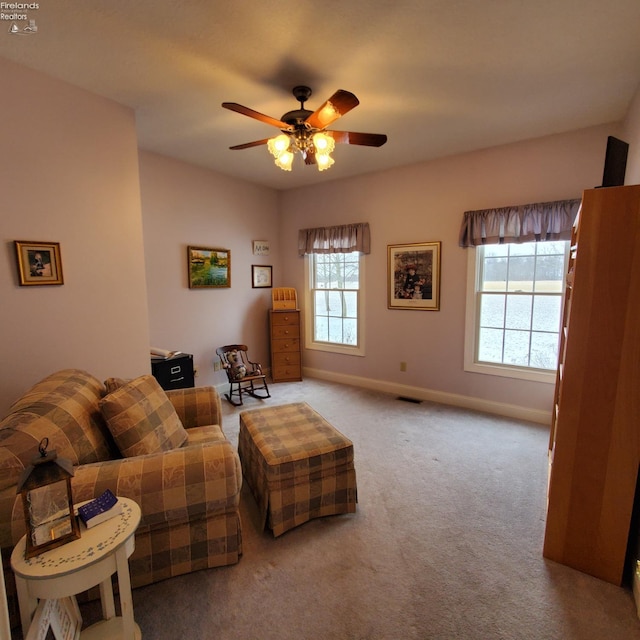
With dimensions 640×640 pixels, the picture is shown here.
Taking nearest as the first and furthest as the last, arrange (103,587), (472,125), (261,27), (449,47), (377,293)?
(103,587) → (261,27) → (449,47) → (472,125) → (377,293)

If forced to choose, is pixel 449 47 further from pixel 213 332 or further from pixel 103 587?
pixel 213 332

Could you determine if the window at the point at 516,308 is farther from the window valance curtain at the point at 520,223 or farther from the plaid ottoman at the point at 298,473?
the plaid ottoman at the point at 298,473

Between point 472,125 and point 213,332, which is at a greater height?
point 472,125

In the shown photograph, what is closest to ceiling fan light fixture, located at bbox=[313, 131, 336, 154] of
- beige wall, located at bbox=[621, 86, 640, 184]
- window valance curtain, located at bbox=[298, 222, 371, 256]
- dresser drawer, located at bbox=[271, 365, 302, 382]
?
beige wall, located at bbox=[621, 86, 640, 184]

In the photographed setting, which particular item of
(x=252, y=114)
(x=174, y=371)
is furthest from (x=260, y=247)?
(x=252, y=114)

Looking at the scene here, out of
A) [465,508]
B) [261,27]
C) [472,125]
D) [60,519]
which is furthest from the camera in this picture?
[472,125]

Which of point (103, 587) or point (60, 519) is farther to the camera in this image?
point (103, 587)

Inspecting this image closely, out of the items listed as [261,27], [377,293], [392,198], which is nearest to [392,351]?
[377,293]

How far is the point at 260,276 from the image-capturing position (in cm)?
472

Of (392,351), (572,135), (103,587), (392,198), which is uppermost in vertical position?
(572,135)

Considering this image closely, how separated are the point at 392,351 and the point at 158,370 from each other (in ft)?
8.39

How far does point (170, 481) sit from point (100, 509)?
28cm

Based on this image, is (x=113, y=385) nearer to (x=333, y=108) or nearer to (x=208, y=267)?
(x=333, y=108)

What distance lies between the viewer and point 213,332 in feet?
13.6
